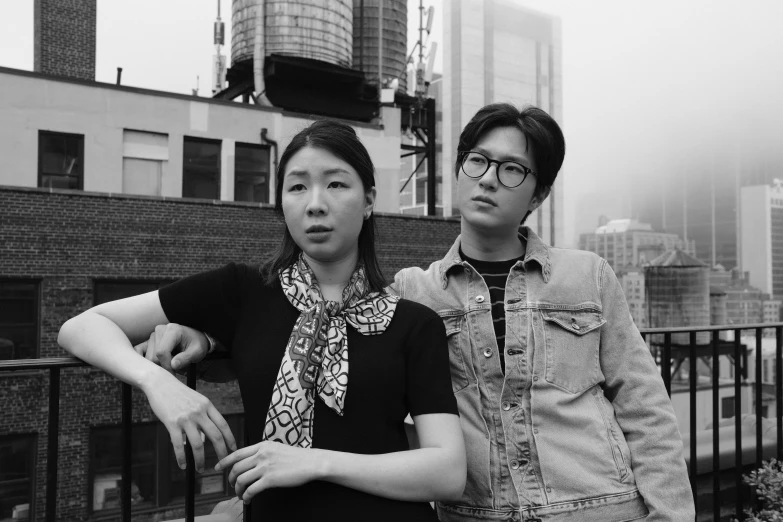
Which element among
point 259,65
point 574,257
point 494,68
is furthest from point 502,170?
point 494,68

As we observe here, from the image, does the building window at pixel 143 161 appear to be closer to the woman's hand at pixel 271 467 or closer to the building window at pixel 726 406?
the woman's hand at pixel 271 467

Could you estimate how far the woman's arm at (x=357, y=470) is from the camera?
144cm

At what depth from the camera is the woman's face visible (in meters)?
1.69

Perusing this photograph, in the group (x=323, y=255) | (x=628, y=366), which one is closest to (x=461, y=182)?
(x=323, y=255)

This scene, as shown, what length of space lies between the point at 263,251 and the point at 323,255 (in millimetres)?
17446

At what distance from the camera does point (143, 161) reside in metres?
18.5

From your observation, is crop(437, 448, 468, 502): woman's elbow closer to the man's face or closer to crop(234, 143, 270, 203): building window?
the man's face

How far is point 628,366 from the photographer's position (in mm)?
2035

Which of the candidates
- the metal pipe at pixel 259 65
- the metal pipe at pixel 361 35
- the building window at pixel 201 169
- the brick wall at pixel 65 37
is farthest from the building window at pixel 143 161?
the metal pipe at pixel 361 35

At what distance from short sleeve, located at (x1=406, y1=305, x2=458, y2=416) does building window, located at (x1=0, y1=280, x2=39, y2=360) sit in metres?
17.2

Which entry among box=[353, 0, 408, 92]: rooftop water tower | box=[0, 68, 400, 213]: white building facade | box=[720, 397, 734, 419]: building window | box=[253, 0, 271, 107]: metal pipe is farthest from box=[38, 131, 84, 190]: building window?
box=[720, 397, 734, 419]: building window

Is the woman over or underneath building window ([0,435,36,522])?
over

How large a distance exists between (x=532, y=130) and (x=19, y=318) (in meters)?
17.3

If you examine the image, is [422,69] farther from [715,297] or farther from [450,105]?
[450,105]
